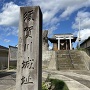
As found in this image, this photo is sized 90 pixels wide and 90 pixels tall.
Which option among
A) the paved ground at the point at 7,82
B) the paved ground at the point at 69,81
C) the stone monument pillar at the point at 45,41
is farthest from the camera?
the stone monument pillar at the point at 45,41

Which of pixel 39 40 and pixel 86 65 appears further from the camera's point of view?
pixel 86 65

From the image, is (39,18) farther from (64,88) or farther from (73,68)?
(73,68)

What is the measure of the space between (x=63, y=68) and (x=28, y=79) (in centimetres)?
1832

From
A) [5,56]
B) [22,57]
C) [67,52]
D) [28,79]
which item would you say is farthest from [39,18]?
[67,52]

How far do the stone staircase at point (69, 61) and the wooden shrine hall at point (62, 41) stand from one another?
12615 millimetres

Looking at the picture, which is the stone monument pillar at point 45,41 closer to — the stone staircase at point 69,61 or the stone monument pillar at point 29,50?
the stone staircase at point 69,61

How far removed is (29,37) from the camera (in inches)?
264

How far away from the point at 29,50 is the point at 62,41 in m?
41.9

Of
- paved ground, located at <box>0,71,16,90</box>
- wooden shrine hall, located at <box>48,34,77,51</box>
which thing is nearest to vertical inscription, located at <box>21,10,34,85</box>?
paved ground, located at <box>0,71,16,90</box>

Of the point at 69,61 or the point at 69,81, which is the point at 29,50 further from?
the point at 69,61

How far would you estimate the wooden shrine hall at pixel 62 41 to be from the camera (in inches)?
1746

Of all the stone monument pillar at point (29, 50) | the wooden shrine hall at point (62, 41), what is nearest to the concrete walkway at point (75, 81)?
the stone monument pillar at point (29, 50)

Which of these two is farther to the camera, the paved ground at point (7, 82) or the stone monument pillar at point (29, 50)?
the paved ground at point (7, 82)

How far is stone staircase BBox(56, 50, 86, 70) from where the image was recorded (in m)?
24.8
